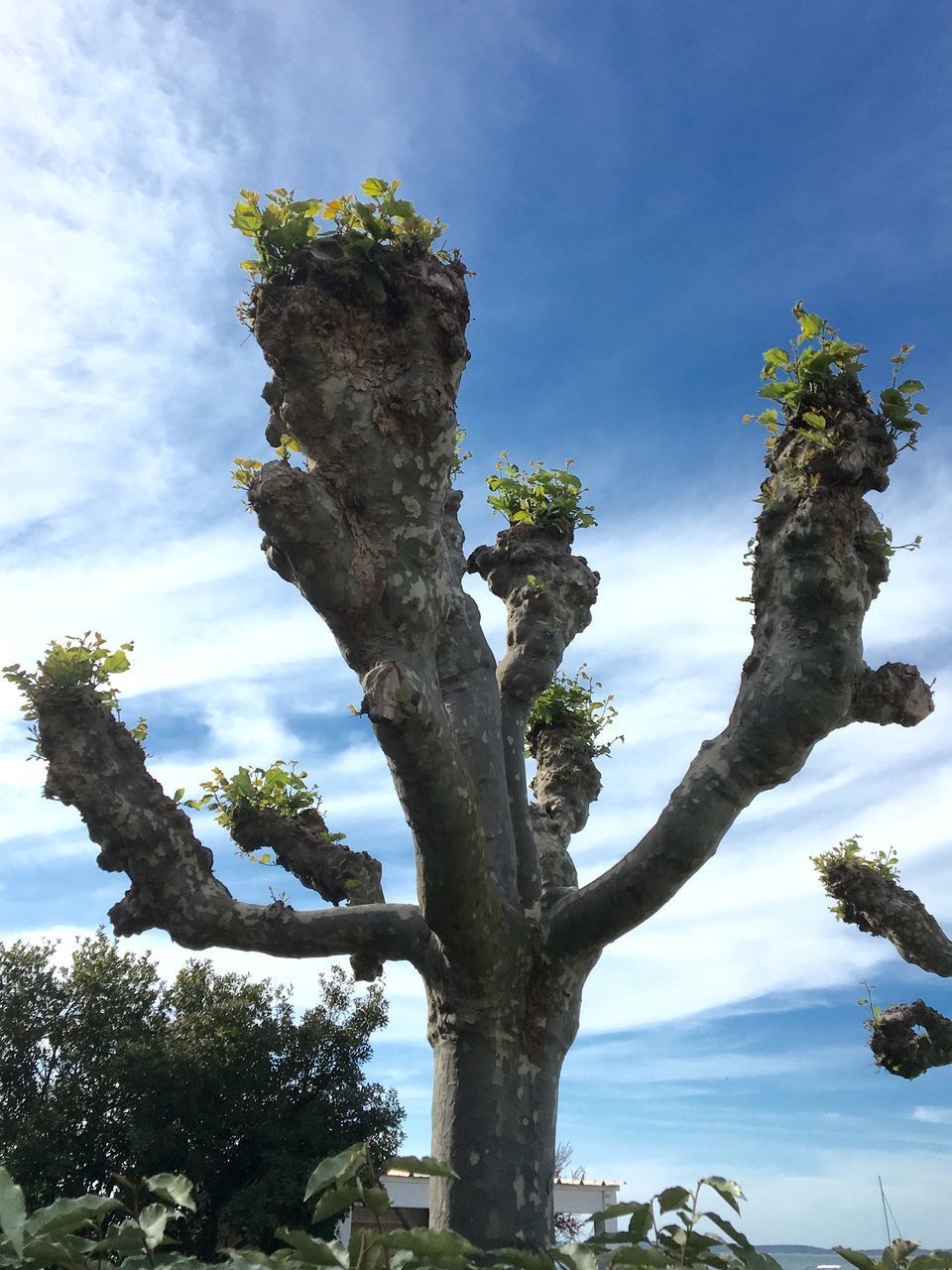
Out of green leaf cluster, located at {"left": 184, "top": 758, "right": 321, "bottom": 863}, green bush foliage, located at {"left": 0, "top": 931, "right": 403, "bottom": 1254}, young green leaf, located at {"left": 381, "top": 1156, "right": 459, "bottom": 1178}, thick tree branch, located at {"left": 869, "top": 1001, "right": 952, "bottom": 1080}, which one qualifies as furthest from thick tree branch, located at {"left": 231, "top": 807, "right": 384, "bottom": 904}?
green bush foliage, located at {"left": 0, "top": 931, "right": 403, "bottom": 1254}

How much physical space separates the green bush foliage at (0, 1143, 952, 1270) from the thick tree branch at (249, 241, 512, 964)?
2.60 m

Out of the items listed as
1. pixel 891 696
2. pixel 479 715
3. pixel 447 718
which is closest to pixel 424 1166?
pixel 447 718

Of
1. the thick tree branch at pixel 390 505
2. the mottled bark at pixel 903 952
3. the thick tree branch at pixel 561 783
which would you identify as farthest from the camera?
the mottled bark at pixel 903 952

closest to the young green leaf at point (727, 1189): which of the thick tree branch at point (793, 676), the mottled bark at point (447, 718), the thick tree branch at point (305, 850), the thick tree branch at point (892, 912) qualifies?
the mottled bark at point (447, 718)

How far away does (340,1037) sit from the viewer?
53.2 feet

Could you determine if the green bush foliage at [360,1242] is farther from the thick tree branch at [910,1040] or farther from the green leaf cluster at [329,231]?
the thick tree branch at [910,1040]

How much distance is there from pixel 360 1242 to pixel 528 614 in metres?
5.83

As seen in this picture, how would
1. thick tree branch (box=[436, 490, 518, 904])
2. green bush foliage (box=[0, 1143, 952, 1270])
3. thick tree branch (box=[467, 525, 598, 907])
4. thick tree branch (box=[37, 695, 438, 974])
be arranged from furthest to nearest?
1. thick tree branch (box=[467, 525, 598, 907])
2. thick tree branch (box=[37, 695, 438, 974])
3. thick tree branch (box=[436, 490, 518, 904])
4. green bush foliage (box=[0, 1143, 952, 1270])

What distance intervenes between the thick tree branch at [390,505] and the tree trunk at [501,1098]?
1.40 feet

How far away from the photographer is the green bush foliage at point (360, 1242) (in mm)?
1473

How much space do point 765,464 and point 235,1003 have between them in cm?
1393

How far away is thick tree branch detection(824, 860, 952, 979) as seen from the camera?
7816 mm

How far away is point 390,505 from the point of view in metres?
5.10

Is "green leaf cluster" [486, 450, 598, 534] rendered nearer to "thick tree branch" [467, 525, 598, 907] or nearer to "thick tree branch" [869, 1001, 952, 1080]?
"thick tree branch" [467, 525, 598, 907]
